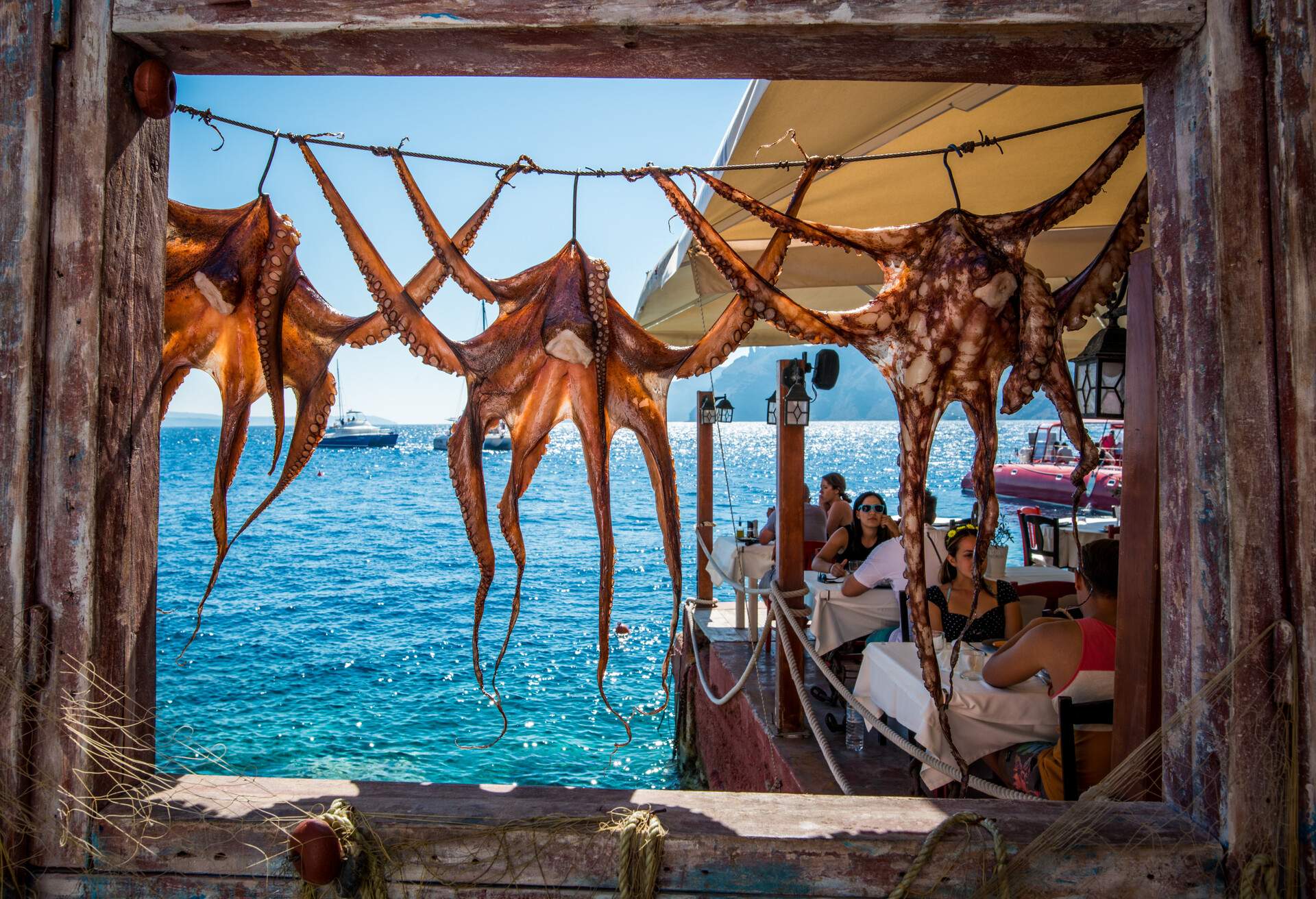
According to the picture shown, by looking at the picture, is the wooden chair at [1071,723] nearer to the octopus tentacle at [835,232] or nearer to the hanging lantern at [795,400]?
the octopus tentacle at [835,232]

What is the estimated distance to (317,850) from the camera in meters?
2.08

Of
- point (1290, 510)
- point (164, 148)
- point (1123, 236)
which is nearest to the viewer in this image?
point (1290, 510)

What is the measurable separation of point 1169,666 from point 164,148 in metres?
3.53

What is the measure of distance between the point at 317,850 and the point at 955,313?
8.69ft

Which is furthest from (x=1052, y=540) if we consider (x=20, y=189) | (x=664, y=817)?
(x=20, y=189)

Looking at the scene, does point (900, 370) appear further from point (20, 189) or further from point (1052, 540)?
point (1052, 540)

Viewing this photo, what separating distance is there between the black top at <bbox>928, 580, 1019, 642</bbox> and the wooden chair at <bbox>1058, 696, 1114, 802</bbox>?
1655mm

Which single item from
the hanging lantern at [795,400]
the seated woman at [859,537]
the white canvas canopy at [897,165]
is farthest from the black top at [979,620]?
the white canvas canopy at [897,165]

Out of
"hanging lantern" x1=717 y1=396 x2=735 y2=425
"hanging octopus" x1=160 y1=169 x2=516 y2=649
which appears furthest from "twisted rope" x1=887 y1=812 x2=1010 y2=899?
"hanging lantern" x1=717 y1=396 x2=735 y2=425

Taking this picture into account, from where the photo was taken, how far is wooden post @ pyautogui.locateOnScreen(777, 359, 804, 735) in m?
6.62

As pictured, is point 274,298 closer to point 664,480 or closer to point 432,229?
point 432,229

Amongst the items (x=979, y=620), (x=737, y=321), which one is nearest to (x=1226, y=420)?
(x=737, y=321)

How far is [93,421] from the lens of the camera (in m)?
2.26

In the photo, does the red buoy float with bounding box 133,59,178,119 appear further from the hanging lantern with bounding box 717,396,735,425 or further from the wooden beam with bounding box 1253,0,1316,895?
the hanging lantern with bounding box 717,396,735,425
